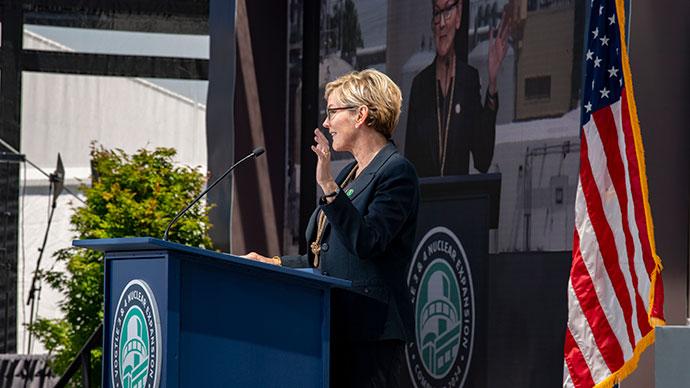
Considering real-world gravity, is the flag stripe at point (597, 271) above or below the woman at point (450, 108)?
below

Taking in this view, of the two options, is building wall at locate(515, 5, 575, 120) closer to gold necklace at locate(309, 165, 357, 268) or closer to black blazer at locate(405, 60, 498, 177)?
black blazer at locate(405, 60, 498, 177)

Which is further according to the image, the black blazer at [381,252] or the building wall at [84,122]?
the building wall at [84,122]

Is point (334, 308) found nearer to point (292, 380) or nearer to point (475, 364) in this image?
point (292, 380)

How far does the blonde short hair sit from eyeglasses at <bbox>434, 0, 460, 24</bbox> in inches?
91.0

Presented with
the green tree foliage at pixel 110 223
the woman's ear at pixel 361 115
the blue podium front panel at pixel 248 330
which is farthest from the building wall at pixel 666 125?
the green tree foliage at pixel 110 223

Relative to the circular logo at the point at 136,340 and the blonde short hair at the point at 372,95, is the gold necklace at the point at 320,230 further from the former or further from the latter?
the circular logo at the point at 136,340

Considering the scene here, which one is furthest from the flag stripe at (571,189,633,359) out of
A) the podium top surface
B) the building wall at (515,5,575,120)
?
the podium top surface

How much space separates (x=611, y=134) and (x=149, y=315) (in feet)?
6.31

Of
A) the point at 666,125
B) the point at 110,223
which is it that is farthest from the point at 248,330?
the point at 110,223

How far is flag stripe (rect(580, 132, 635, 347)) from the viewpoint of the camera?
15.3 feet

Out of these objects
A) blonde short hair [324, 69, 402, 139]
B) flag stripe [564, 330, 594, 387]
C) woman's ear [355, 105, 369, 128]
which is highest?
blonde short hair [324, 69, 402, 139]

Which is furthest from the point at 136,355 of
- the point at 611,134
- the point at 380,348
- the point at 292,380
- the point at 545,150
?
the point at 545,150

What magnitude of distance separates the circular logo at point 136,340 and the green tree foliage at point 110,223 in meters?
4.45

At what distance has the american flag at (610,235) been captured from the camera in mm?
4629
